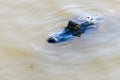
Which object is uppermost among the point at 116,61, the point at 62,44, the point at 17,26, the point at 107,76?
the point at 17,26

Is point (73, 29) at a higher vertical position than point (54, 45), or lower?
higher

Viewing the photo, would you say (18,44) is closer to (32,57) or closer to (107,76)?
(32,57)

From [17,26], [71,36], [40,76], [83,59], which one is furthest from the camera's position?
[17,26]

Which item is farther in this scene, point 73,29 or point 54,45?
point 73,29

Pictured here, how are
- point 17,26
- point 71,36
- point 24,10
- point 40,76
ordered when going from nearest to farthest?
point 40,76 < point 71,36 < point 17,26 < point 24,10

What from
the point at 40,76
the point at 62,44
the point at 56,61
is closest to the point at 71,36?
the point at 62,44
